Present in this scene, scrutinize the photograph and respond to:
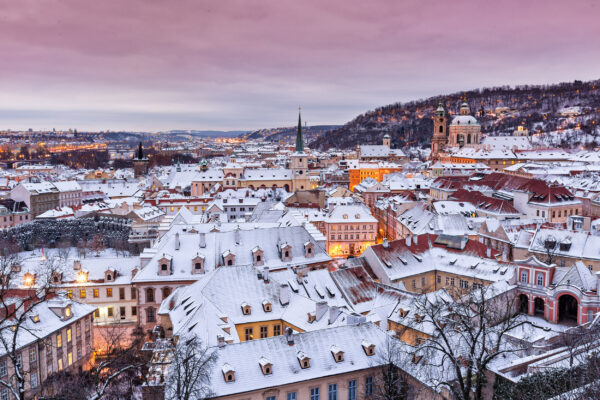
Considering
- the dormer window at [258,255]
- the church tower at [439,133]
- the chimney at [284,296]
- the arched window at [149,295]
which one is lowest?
the arched window at [149,295]

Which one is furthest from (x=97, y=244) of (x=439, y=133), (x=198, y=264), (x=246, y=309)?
(x=439, y=133)

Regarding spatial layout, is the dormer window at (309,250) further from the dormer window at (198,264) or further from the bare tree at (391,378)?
the bare tree at (391,378)

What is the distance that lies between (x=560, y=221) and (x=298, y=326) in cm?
5086

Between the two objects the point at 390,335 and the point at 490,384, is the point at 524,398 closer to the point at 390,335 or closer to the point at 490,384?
the point at 490,384

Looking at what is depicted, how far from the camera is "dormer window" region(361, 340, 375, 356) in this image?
89.9 ft

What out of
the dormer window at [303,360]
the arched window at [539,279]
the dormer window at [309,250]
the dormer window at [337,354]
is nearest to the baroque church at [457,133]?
the dormer window at [309,250]

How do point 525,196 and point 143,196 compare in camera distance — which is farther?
point 143,196

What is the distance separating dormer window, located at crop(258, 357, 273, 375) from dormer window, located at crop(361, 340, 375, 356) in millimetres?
5403

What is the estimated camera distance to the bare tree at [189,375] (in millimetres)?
21308

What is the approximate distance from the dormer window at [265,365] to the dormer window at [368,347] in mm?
5403

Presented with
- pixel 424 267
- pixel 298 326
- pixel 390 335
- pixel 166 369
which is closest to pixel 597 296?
pixel 424 267

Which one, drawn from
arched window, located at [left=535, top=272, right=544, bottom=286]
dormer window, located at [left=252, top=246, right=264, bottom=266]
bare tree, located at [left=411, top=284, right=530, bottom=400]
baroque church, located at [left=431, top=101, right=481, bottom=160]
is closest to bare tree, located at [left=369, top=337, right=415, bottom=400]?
bare tree, located at [left=411, top=284, right=530, bottom=400]

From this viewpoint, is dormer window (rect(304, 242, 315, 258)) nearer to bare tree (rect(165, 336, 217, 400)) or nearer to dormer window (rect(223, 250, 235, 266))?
dormer window (rect(223, 250, 235, 266))

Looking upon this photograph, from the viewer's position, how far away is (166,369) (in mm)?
26172
